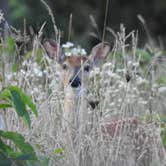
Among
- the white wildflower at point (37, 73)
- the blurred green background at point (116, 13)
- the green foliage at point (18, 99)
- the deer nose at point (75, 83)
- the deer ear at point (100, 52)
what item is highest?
the blurred green background at point (116, 13)

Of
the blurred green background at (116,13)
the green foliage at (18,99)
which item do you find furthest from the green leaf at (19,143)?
the blurred green background at (116,13)

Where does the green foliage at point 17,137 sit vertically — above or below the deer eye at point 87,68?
below

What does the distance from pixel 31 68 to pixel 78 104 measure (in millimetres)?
360

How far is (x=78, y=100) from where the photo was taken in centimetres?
506

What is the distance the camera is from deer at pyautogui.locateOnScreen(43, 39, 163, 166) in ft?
15.1

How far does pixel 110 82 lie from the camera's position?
5484mm

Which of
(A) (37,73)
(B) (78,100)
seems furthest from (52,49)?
(B) (78,100)

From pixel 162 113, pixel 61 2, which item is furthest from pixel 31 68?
pixel 61 2

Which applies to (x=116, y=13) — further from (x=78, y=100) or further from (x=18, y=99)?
(x=18, y=99)

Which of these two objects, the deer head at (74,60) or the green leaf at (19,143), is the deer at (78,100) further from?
the green leaf at (19,143)

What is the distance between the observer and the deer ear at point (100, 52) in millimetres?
5156

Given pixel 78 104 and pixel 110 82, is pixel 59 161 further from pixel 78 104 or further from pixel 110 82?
pixel 110 82

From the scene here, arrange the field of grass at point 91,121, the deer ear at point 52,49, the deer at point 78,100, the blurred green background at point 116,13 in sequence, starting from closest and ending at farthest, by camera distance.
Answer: the field of grass at point 91,121 < the deer at point 78,100 < the deer ear at point 52,49 < the blurred green background at point 116,13

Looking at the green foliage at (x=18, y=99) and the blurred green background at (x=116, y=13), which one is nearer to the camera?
the green foliage at (x=18, y=99)
